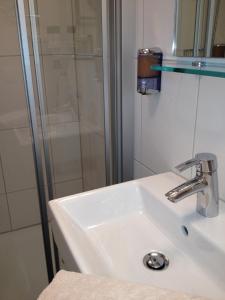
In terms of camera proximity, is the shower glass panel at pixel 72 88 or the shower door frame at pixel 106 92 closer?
the shower door frame at pixel 106 92

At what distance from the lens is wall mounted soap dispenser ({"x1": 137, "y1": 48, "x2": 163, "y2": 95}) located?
3.41ft

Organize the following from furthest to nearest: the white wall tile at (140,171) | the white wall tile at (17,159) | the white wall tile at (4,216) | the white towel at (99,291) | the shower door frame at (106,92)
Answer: the white wall tile at (4,216) < the white wall tile at (17,159) < the white wall tile at (140,171) < the shower door frame at (106,92) < the white towel at (99,291)

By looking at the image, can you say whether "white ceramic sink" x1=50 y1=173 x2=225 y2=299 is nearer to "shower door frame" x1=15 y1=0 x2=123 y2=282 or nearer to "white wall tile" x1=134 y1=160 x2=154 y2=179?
Answer: "white wall tile" x1=134 y1=160 x2=154 y2=179

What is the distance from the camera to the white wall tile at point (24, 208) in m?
2.01

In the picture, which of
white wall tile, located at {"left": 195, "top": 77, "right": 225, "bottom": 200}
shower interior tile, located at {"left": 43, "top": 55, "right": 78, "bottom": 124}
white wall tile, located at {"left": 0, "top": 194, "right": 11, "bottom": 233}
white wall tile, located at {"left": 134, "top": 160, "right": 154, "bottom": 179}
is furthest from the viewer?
white wall tile, located at {"left": 0, "top": 194, "right": 11, "bottom": 233}

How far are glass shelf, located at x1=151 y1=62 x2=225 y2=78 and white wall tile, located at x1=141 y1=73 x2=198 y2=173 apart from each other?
4 centimetres

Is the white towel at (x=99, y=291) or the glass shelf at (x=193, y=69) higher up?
the glass shelf at (x=193, y=69)

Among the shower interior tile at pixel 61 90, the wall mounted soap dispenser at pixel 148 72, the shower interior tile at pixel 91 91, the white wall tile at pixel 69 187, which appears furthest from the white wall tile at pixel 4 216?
the wall mounted soap dispenser at pixel 148 72

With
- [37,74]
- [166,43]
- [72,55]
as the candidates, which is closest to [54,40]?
[72,55]

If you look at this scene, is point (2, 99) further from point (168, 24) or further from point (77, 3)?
point (168, 24)

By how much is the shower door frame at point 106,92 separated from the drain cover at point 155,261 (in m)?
0.63

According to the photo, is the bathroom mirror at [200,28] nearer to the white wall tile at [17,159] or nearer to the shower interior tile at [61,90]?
the shower interior tile at [61,90]

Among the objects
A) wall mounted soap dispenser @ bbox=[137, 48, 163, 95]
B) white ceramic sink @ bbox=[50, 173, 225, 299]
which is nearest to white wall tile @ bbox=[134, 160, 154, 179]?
white ceramic sink @ bbox=[50, 173, 225, 299]

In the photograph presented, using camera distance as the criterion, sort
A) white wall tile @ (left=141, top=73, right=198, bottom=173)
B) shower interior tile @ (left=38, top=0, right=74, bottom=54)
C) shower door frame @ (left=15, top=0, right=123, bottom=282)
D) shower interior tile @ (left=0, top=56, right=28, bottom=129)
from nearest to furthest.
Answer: white wall tile @ (left=141, top=73, right=198, bottom=173), shower door frame @ (left=15, top=0, right=123, bottom=282), shower interior tile @ (left=38, top=0, right=74, bottom=54), shower interior tile @ (left=0, top=56, right=28, bottom=129)
